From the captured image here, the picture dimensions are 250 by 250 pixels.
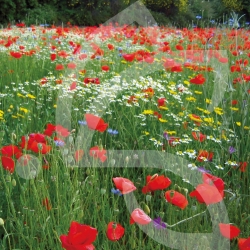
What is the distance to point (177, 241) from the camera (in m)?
1.43

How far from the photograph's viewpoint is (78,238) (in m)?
0.94

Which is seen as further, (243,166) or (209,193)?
(243,166)

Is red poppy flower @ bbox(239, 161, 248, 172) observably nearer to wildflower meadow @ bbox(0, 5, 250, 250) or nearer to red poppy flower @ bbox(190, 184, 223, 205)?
wildflower meadow @ bbox(0, 5, 250, 250)

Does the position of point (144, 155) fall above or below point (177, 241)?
above

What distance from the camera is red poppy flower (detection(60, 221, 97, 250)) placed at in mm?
942

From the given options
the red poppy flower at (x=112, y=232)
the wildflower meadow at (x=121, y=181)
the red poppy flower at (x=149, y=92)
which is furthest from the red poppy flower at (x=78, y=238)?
the red poppy flower at (x=149, y=92)

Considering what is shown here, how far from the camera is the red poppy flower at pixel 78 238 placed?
3.09 feet

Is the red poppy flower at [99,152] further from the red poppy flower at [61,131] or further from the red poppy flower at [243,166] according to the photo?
the red poppy flower at [243,166]

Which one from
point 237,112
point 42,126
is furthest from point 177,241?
point 237,112

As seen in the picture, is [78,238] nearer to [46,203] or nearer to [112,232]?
[112,232]

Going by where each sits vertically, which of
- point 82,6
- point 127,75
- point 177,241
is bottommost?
point 177,241

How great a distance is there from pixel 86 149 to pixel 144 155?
283 mm

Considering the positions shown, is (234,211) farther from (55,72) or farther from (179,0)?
(179,0)

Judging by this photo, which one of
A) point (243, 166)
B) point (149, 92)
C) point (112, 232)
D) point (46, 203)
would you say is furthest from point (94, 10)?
point (112, 232)
